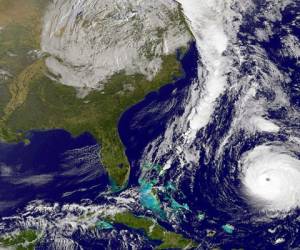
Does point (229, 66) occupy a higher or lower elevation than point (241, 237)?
higher

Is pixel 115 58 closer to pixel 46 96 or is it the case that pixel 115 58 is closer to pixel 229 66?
pixel 46 96

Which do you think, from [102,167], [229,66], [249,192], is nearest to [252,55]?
[229,66]

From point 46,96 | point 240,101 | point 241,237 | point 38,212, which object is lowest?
point 38,212

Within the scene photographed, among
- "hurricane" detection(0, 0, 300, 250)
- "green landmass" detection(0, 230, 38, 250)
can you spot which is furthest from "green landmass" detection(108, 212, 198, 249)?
"green landmass" detection(0, 230, 38, 250)

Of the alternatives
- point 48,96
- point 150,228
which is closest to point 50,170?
point 48,96

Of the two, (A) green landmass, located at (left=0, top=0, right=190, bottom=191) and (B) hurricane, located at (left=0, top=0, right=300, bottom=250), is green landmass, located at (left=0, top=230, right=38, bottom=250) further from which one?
(A) green landmass, located at (left=0, top=0, right=190, bottom=191)

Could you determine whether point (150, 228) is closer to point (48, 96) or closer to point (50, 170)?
point (50, 170)
